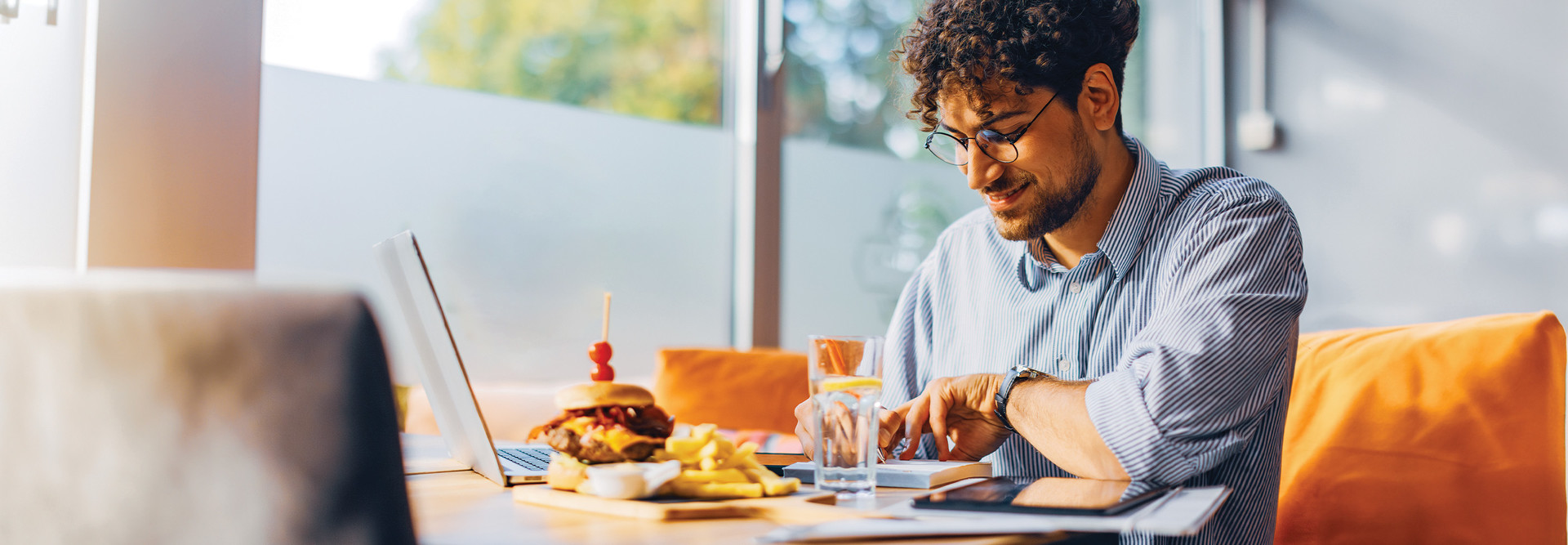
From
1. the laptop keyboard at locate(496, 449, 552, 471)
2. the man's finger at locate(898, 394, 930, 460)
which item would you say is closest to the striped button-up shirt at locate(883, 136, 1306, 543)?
the man's finger at locate(898, 394, 930, 460)

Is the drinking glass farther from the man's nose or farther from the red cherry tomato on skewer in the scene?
the man's nose

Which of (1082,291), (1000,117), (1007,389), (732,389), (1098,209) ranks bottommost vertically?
(732,389)

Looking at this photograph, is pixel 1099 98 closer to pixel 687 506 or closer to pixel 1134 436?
pixel 1134 436

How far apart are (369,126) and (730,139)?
3.42 ft

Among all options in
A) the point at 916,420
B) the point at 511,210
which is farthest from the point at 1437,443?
the point at 511,210

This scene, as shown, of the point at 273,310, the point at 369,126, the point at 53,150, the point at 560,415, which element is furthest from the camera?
the point at 369,126

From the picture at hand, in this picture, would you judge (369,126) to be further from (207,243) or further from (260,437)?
(260,437)

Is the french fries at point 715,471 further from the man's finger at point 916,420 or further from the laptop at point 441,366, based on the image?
the man's finger at point 916,420

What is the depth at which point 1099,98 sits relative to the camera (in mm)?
1388

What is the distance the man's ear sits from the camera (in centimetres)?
137

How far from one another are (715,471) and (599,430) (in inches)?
4.3

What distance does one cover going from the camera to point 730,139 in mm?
2857

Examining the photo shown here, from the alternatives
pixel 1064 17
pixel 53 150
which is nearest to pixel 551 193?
pixel 53 150

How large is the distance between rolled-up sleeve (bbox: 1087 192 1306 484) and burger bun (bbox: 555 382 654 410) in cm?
46
